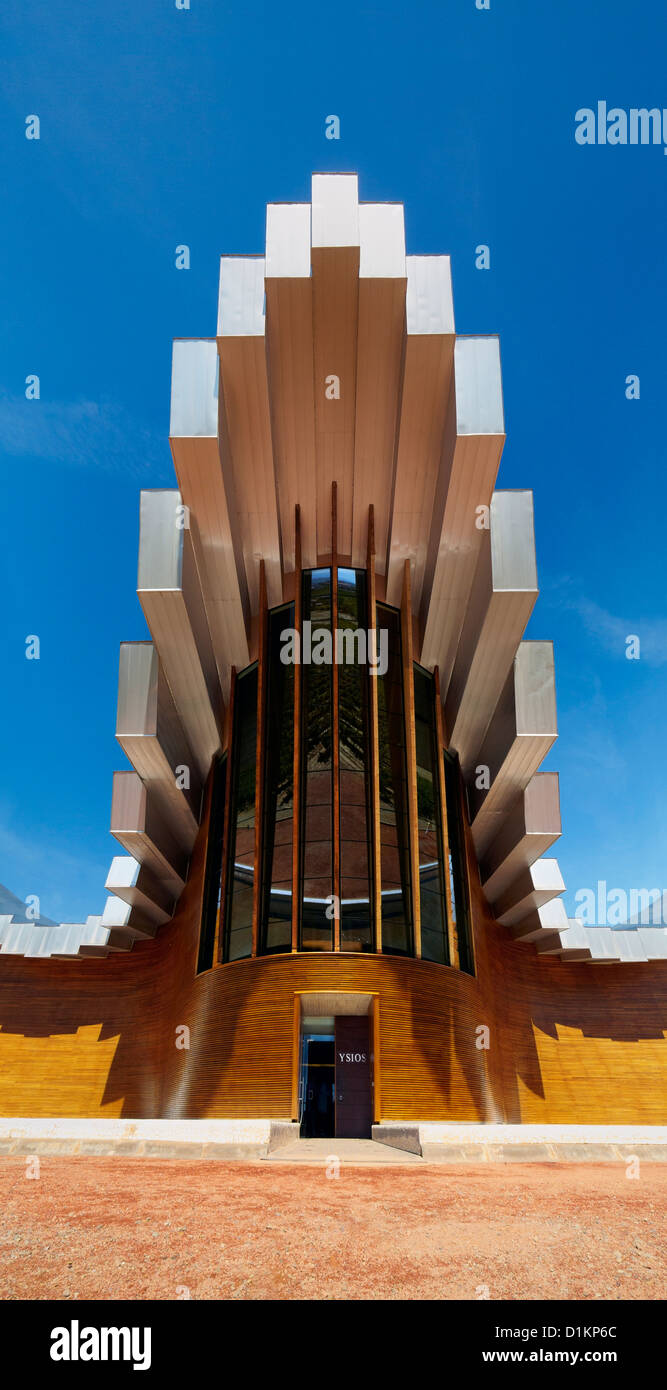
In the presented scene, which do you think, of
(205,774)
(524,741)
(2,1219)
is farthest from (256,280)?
(2,1219)

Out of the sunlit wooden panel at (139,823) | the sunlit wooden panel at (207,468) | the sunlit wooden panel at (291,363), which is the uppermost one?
the sunlit wooden panel at (291,363)

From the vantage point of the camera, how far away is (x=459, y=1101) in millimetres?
15312

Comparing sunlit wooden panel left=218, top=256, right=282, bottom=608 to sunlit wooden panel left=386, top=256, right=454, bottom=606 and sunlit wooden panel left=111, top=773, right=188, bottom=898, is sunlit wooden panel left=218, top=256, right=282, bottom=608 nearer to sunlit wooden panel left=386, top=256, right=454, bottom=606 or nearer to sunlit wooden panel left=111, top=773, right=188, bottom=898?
sunlit wooden panel left=386, top=256, right=454, bottom=606

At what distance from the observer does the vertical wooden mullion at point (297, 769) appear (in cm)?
1577

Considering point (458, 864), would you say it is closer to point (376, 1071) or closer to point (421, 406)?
point (376, 1071)

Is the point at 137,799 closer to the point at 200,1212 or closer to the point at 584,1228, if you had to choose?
the point at 200,1212

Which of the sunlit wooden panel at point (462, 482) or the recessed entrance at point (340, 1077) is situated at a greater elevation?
the sunlit wooden panel at point (462, 482)

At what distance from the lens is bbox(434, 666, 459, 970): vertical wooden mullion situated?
1712cm

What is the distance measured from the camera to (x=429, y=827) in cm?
1809

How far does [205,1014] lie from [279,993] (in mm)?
2517

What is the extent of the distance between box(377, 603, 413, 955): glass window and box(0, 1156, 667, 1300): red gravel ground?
26.6 ft

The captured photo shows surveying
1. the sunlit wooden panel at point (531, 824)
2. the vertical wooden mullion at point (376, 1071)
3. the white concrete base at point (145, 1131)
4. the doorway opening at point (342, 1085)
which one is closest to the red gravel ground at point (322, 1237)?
the white concrete base at point (145, 1131)

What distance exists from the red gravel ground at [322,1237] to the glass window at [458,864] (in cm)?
1016

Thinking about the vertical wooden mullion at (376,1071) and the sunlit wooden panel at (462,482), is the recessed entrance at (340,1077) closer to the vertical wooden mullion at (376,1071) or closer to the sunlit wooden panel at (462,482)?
the vertical wooden mullion at (376,1071)
